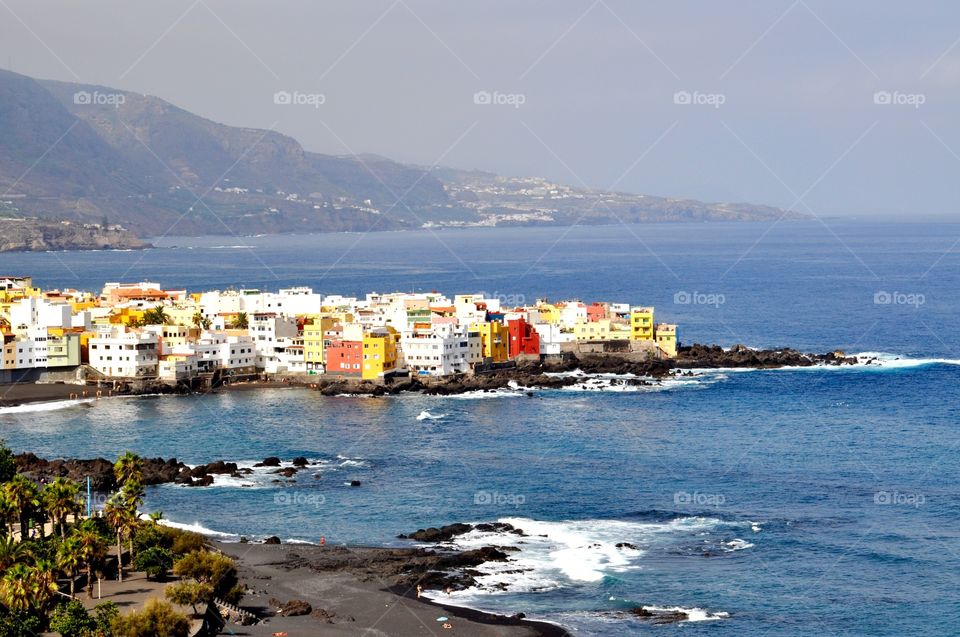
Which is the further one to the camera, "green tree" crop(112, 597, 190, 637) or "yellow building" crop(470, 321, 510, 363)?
"yellow building" crop(470, 321, 510, 363)

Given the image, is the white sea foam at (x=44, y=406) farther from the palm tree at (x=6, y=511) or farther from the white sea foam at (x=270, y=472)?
the palm tree at (x=6, y=511)

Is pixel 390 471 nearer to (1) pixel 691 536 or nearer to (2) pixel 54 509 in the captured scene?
(1) pixel 691 536

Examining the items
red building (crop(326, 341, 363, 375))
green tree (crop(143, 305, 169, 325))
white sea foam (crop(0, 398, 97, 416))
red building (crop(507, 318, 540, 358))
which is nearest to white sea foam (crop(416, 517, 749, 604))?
white sea foam (crop(0, 398, 97, 416))

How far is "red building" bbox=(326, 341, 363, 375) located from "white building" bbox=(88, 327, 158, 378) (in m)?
7.89

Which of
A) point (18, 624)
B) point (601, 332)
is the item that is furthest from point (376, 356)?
point (18, 624)

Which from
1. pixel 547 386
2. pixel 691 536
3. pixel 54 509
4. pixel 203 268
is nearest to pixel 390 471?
pixel 691 536

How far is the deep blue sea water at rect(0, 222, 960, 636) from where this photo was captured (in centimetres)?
2827

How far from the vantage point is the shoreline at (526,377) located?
57.7m

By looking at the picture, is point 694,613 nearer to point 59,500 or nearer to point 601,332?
point 59,500

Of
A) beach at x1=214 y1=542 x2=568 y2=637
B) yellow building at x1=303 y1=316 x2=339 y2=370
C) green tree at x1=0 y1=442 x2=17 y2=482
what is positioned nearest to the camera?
beach at x1=214 y1=542 x2=568 y2=637

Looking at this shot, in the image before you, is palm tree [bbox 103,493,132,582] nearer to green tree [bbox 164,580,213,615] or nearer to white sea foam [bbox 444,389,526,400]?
green tree [bbox 164,580,213,615]

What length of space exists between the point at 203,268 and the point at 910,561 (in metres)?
125

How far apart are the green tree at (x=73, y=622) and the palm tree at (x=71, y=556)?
7.05 ft

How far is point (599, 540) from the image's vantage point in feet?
106
